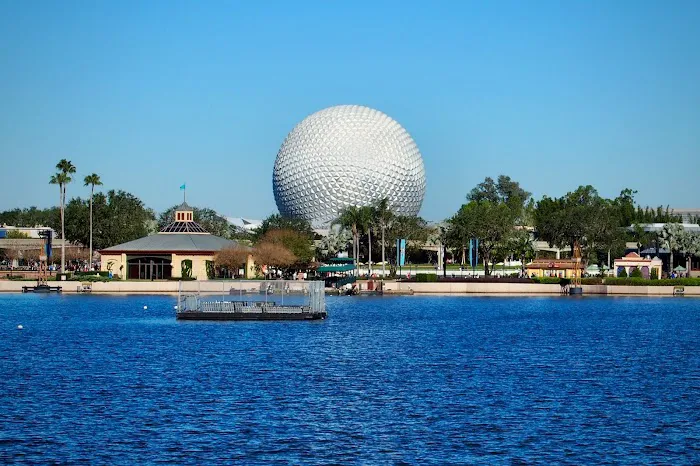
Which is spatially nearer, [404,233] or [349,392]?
[349,392]

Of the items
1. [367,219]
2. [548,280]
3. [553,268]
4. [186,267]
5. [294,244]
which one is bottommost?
[548,280]

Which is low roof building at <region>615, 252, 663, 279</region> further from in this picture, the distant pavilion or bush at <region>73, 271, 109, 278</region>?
bush at <region>73, 271, 109, 278</region>

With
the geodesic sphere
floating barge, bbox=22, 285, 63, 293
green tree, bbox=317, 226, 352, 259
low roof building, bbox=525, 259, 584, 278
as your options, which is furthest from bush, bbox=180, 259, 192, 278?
low roof building, bbox=525, 259, 584, 278

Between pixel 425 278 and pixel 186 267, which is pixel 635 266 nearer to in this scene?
→ pixel 425 278

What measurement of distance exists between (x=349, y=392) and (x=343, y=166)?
3773 inches

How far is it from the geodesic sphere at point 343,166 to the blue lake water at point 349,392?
226ft

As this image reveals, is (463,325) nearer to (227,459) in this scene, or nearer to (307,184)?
(227,459)

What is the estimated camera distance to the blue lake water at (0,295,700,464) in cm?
2558

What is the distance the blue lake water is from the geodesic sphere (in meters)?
69.0

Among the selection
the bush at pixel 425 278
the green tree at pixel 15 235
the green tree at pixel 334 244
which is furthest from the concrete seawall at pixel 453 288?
the green tree at pixel 15 235

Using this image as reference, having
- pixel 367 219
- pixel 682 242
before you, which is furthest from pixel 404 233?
pixel 682 242

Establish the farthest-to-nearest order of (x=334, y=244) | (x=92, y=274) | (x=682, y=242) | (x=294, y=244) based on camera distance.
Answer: (x=682, y=242), (x=334, y=244), (x=294, y=244), (x=92, y=274)

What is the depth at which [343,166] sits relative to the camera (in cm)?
12888

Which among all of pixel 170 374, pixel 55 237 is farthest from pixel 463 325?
pixel 55 237
